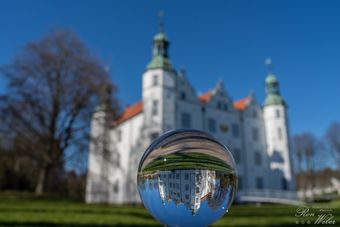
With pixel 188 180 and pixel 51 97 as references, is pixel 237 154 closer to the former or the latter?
pixel 51 97

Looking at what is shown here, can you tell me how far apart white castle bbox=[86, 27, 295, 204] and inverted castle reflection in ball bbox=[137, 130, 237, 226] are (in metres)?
26.1

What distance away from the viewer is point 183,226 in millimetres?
3066

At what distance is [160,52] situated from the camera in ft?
112

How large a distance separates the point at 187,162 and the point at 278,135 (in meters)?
38.1

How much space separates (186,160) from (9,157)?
24.7 m

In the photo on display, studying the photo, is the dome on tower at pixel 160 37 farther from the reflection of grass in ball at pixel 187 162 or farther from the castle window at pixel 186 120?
the reflection of grass in ball at pixel 187 162

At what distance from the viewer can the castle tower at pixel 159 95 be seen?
30797 mm

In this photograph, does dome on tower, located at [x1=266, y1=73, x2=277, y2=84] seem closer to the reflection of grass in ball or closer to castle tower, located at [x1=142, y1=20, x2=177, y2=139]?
castle tower, located at [x1=142, y1=20, x2=177, y2=139]

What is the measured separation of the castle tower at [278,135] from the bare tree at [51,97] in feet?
75.6

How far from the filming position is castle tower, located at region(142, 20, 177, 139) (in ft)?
101

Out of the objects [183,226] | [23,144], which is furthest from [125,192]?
[183,226]

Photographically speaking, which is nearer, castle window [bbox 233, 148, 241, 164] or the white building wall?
castle window [bbox 233, 148, 241, 164]

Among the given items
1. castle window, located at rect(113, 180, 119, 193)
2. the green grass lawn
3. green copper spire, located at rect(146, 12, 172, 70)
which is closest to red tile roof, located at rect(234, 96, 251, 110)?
green copper spire, located at rect(146, 12, 172, 70)

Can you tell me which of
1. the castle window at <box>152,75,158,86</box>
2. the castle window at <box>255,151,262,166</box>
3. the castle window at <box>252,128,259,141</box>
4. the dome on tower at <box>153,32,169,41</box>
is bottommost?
the castle window at <box>255,151,262,166</box>
